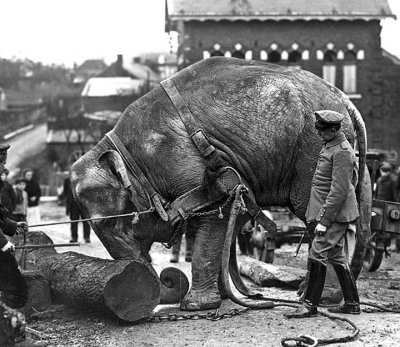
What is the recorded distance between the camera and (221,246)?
876cm

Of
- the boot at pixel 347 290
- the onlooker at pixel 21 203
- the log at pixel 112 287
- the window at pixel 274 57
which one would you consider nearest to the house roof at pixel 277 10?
the window at pixel 274 57

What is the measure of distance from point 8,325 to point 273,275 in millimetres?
4553

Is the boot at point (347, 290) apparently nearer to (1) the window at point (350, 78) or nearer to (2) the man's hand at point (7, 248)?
(2) the man's hand at point (7, 248)

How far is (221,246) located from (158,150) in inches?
47.4

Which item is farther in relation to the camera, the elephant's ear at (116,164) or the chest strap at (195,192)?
the elephant's ear at (116,164)

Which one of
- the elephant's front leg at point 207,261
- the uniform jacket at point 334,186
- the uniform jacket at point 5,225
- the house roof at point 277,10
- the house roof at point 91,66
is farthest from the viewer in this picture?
the house roof at point 91,66

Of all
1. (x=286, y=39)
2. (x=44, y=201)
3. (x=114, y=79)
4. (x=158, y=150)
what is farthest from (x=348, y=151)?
(x=114, y=79)

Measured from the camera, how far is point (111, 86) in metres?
52.6

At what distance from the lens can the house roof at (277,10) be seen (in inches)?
1177

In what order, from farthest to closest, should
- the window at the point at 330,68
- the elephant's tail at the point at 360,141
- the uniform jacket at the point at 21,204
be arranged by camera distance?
1. the window at the point at 330,68
2. the uniform jacket at the point at 21,204
3. the elephant's tail at the point at 360,141

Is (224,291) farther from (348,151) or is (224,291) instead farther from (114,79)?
(114,79)

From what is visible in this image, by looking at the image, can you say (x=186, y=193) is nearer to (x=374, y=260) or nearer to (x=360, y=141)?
(x=360, y=141)

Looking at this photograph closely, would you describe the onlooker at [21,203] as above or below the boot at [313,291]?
below

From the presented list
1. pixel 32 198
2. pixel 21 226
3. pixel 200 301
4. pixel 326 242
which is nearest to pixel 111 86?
pixel 32 198
